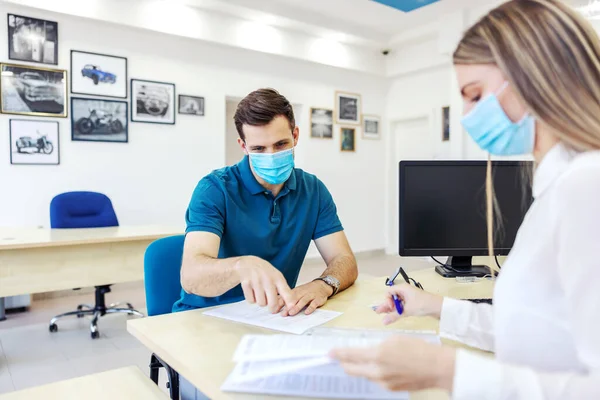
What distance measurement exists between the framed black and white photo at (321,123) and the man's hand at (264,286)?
5028 mm

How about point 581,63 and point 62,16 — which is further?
point 62,16

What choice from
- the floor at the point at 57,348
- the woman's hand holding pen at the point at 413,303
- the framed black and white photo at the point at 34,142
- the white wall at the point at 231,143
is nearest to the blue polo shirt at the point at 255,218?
the woman's hand holding pen at the point at 413,303

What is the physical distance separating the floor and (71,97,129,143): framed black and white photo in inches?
63.6

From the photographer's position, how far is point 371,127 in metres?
6.79

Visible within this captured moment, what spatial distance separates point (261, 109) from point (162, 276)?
0.69 metres

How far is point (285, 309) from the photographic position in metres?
1.18

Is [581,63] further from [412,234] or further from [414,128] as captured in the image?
[414,128]

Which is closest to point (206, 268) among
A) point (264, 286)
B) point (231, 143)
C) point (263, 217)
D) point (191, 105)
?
point (264, 286)

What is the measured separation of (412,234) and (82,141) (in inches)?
147

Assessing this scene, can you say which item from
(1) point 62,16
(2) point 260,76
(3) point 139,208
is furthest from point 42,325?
(2) point 260,76

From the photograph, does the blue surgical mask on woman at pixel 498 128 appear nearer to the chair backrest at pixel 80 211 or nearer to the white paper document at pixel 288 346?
the white paper document at pixel 288 346

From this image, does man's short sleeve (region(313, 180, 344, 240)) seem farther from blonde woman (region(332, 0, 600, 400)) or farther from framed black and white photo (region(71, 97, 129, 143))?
framed black and white photo (region(71, 97, 129, 143))

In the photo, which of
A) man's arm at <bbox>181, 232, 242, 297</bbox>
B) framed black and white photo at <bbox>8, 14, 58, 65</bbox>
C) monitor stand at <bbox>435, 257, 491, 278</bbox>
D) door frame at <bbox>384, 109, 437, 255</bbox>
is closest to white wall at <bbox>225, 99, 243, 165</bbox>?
door frame at <bbox>384, 109, 437, 255</bbox>

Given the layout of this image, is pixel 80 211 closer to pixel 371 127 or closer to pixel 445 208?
pixel 445 208
